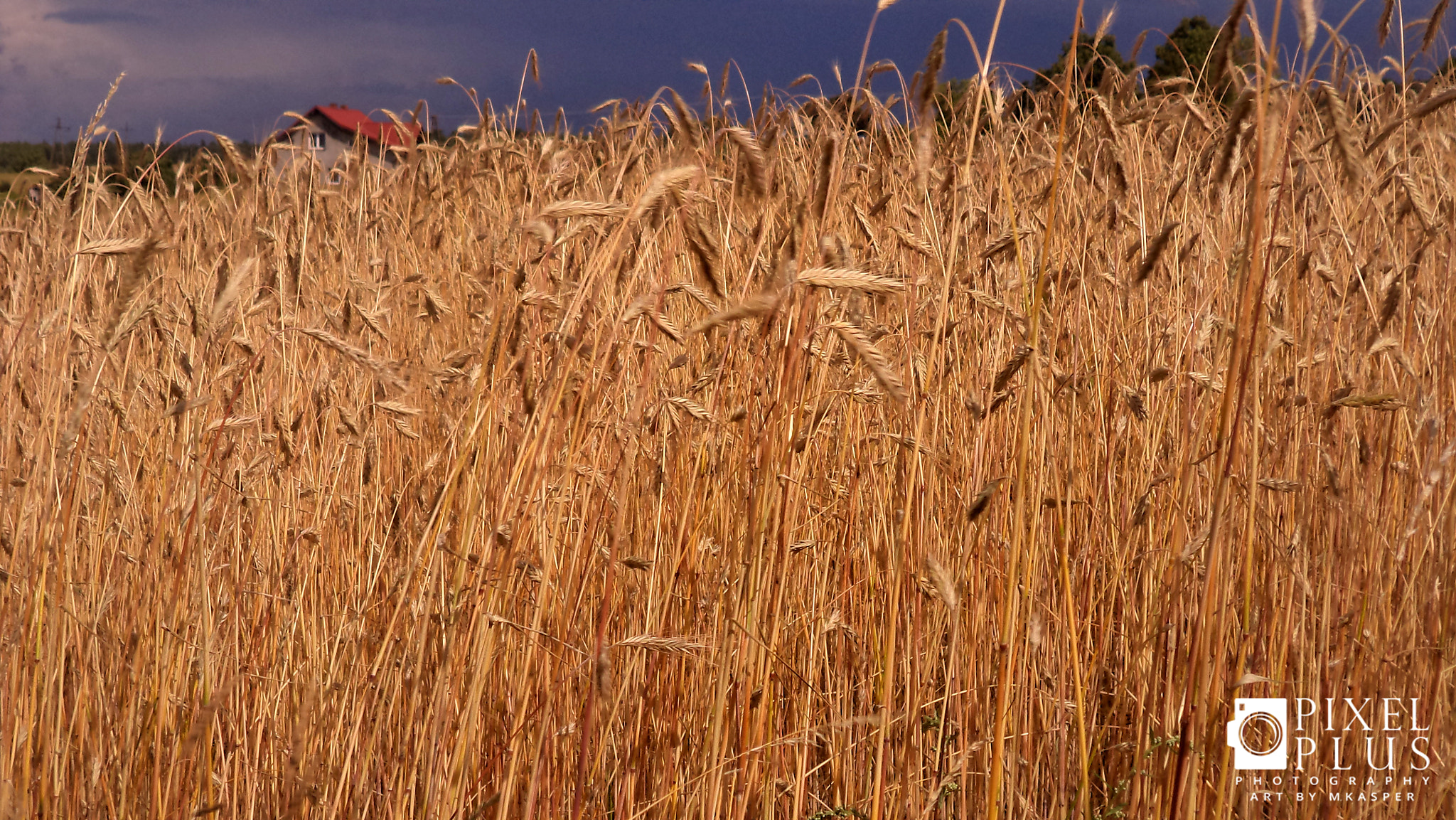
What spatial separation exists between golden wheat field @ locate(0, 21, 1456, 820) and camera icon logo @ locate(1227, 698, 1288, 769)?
0.10ft

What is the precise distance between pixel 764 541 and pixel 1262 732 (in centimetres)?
80

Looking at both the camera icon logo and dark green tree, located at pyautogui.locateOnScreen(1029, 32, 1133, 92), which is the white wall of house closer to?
dark green tree, located at pyautogui.locateOnScreen(1029, 32, 1133, 92)

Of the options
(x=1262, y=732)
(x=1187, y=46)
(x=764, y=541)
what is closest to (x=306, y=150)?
(x=764, y=541)

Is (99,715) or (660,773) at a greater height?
(99,715)

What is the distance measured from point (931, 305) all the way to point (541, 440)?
1228mm

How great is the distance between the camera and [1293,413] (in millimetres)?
1682

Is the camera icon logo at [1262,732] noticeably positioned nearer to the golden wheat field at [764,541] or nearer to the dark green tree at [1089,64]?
the golden wheat field at [764,541]

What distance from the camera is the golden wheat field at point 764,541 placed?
114 centimetres

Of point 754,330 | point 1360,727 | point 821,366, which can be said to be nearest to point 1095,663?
point 1360,727

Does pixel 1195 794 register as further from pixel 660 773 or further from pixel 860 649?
pixel 660 773

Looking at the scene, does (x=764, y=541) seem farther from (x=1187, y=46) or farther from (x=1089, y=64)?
(x=1187, y=46)

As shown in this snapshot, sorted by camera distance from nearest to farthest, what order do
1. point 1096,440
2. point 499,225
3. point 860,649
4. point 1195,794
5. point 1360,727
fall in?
1. point 1195,794
2. point 1360,727
3. point 860,649
4. point 1096,440
5. point 499,225

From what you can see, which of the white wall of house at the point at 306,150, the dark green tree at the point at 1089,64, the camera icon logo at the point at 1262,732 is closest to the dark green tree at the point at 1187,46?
the dark green tree at the point at 1089,64

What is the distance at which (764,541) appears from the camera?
4.38 ft
